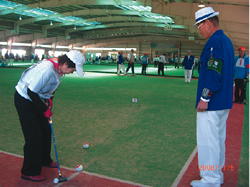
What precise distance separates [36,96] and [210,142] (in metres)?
2.31

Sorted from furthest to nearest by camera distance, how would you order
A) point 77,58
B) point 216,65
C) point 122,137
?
point 122,137 → point 77,58 → point 216,65

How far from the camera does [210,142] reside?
2.81 m

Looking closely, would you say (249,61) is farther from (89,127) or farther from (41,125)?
(41,125)

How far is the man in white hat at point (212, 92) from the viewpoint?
2.71m

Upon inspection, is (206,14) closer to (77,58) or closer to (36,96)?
(77,58)

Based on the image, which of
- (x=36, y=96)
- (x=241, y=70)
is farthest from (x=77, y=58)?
(x=241, y=70)

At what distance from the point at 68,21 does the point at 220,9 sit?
28985 mm

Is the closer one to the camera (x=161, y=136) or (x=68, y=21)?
(x=161, y=136)

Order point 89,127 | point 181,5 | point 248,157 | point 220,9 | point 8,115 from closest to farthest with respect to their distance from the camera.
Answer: point 248,157 < point 89,127 < point 8,115 < point 220,9 < point 181,5

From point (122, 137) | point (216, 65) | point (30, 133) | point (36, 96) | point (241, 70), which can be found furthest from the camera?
point (241, 70)

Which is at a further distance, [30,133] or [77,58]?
[30,133]

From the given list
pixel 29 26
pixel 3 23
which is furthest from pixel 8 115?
pixel 29 26

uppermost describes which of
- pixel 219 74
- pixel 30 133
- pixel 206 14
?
pixel 206 14

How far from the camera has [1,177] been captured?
325 cm
